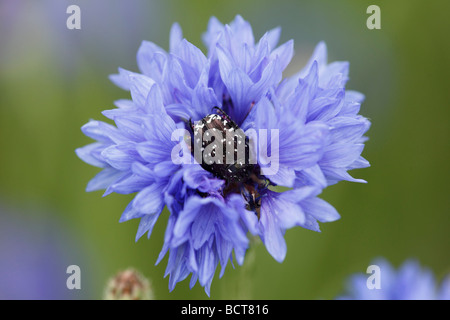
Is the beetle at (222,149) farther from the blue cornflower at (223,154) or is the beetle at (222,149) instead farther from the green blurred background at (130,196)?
the green blurred background at (130,196)

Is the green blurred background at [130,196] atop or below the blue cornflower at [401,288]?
→ atop

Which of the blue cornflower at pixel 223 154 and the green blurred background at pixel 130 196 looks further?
the green blurred background at pixel 130 196

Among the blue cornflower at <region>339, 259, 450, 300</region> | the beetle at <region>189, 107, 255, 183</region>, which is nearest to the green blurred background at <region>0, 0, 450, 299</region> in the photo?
the blue cornflower at <region>339, 259, 450, 300</region>

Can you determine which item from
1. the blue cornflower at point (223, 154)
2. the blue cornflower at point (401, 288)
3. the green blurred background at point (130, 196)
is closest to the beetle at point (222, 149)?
the blue cornflower at point (223, 154)

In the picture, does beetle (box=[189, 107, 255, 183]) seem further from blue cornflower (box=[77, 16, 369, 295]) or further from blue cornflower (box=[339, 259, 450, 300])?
blue cornflower (box=[339, 259, 450, 300])

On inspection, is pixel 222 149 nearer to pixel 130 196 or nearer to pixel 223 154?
pixel 223 154
